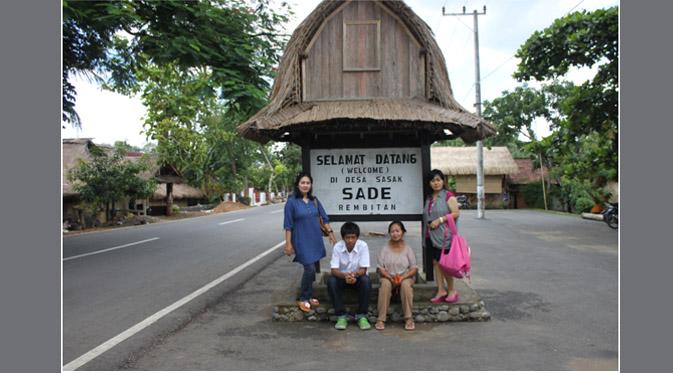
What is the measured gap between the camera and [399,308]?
603 cm

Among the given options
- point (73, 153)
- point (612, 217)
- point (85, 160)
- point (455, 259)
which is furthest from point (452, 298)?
point (73, 153)

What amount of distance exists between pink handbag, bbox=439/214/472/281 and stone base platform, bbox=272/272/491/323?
0.42m

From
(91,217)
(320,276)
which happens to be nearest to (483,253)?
(320,276)

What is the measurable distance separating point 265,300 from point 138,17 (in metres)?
5.62

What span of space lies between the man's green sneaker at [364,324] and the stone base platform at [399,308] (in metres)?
0.26

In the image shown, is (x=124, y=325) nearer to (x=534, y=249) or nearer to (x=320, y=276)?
(x=320, y=276)

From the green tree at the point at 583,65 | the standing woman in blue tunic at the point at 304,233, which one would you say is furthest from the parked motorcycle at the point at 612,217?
the standing woman in blue tunic at the point at 304,233

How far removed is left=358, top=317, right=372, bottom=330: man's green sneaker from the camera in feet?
18.7

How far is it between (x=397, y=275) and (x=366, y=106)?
2125 millimetres

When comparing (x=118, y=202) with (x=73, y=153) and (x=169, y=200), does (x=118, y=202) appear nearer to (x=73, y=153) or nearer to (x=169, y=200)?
(x=73, y=153)

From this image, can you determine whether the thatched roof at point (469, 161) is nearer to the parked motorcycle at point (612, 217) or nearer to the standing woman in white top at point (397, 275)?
the parked motorcycle at point (612, 217)

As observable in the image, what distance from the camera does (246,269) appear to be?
1028cm

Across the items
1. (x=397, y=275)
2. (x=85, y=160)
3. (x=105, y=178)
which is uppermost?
(x=85, y=160)

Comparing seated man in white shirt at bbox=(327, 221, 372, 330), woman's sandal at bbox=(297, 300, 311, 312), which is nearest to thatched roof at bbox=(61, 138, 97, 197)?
woman's sandal at bbox=(297, 300, 311, 312)
